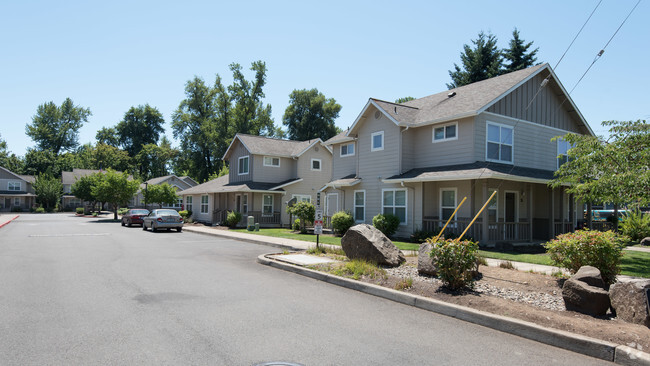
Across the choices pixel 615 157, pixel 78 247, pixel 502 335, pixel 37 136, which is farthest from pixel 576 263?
pixel 37 136

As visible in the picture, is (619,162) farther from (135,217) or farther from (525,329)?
(135,217)

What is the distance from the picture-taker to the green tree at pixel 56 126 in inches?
3605

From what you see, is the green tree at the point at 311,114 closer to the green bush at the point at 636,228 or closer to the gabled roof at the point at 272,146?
the gabled roof at the point at 272,146

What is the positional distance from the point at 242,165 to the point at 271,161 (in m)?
2.60

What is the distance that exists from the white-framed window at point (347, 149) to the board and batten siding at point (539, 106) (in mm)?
8809

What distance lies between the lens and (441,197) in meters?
19.5

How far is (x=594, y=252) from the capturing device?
7984mm

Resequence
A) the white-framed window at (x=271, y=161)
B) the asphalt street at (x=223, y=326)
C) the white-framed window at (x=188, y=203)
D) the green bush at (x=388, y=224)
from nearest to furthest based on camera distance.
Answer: the asphalt street at (x=223, y=326) → the green bush at (x=388, y=224) → the white-framed window at (x=271, y=161) → the white-framed window at (x=188, y=203)

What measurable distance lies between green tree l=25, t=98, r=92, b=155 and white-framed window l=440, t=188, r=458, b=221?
3810 inches

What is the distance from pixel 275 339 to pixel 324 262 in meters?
6.34

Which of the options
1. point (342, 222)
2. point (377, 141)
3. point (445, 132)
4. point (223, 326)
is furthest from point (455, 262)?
point (377, 141)

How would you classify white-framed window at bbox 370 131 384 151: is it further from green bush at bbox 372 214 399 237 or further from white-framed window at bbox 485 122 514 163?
white-framed window at bbox 485 122 514 163

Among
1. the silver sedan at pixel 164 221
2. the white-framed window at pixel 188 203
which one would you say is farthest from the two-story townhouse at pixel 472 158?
the white-framed window at pixel 188 203

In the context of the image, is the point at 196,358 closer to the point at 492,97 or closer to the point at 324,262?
the point at 324,262
